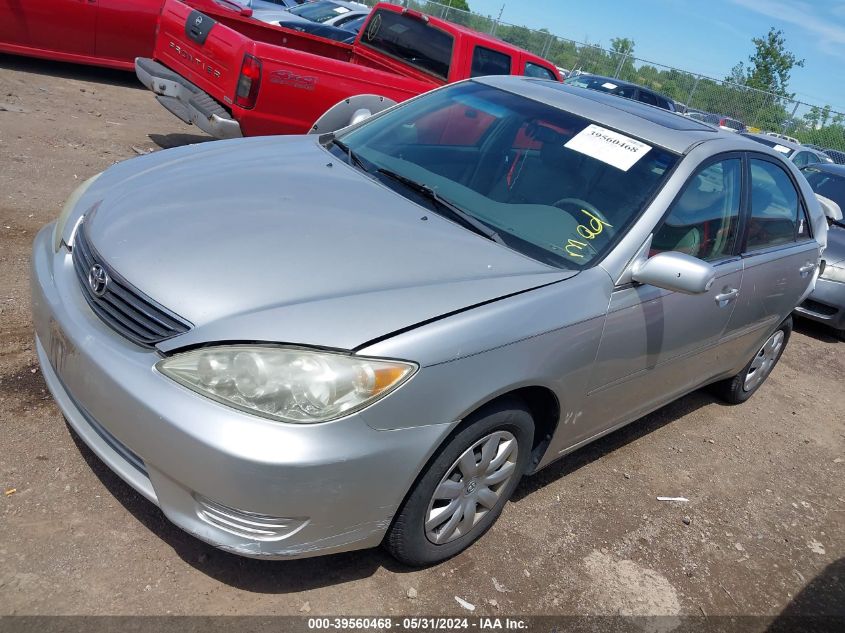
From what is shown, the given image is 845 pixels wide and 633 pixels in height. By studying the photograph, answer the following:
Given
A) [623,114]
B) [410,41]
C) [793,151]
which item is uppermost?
[623,114]

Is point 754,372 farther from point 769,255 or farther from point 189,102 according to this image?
point 189,102

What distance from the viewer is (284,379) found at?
2238mm

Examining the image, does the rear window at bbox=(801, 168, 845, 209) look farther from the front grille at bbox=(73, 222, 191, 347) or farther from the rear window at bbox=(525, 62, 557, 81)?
the front grille at bbox=(73, 222, 191, 347)

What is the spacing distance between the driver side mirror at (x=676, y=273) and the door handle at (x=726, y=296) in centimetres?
80

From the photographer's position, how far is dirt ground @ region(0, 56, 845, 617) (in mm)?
2555

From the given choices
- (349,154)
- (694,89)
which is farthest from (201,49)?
(694,89)

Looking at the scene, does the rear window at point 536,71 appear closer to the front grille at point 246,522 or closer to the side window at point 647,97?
the front grille at point 246,522

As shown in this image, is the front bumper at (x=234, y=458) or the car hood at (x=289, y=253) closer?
the front bumper at (x=234, y=458)

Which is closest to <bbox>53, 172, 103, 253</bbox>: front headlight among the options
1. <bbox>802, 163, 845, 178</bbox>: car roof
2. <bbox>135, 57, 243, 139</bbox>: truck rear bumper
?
<bbox>135, 57, 243, 139</bbox>: truck rear bumper

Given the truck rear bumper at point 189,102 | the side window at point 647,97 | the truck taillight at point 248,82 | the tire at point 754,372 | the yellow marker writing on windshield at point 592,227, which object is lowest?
the tire at point 754,372

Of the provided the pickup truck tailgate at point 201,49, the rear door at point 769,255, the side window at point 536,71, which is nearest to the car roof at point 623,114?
the rear door at point 769,255

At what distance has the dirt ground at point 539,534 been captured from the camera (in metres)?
2.55

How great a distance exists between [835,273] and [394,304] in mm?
6195

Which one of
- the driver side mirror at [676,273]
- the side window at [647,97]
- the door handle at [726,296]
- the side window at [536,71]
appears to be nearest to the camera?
the driver side mirror at [676,273]
